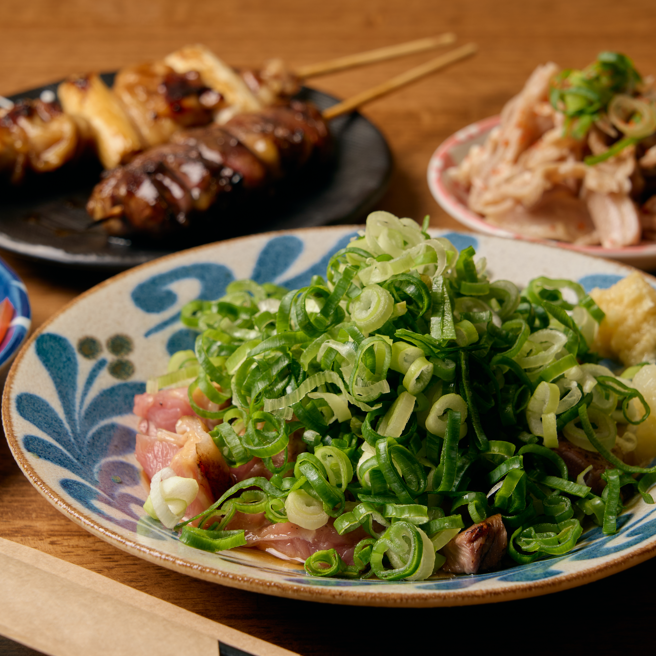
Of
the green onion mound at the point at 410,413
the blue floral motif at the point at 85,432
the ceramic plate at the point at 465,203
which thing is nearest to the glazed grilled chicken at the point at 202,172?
the ceramic plate at the point at 465,203

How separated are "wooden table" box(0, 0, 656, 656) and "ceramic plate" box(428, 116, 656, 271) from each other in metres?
0.16

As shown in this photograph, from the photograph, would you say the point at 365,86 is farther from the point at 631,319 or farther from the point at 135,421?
the point at 135,421

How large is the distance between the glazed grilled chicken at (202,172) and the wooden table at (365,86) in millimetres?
362

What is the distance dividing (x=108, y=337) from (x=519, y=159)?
7.09ft

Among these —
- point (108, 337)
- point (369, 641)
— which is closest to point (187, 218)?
point (108, 337)

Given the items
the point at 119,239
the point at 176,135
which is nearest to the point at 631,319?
the point at 119,239

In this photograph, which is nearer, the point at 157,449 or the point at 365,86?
the point at 157,449

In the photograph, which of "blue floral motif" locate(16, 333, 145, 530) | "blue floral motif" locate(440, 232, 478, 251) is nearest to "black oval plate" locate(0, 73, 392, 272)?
"blue floral motif" locate(440, 232, 478, 251)

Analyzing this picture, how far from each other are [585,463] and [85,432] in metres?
1.32

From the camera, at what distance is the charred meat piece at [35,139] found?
11.6ft

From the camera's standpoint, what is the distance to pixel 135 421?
2.11 m

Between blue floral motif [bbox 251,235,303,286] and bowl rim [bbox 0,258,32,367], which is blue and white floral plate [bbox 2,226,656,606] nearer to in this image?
blue floral motif [bbox 251,235,303,286]

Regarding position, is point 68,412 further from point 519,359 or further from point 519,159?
point 519,159

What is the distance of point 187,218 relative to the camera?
316 cm
